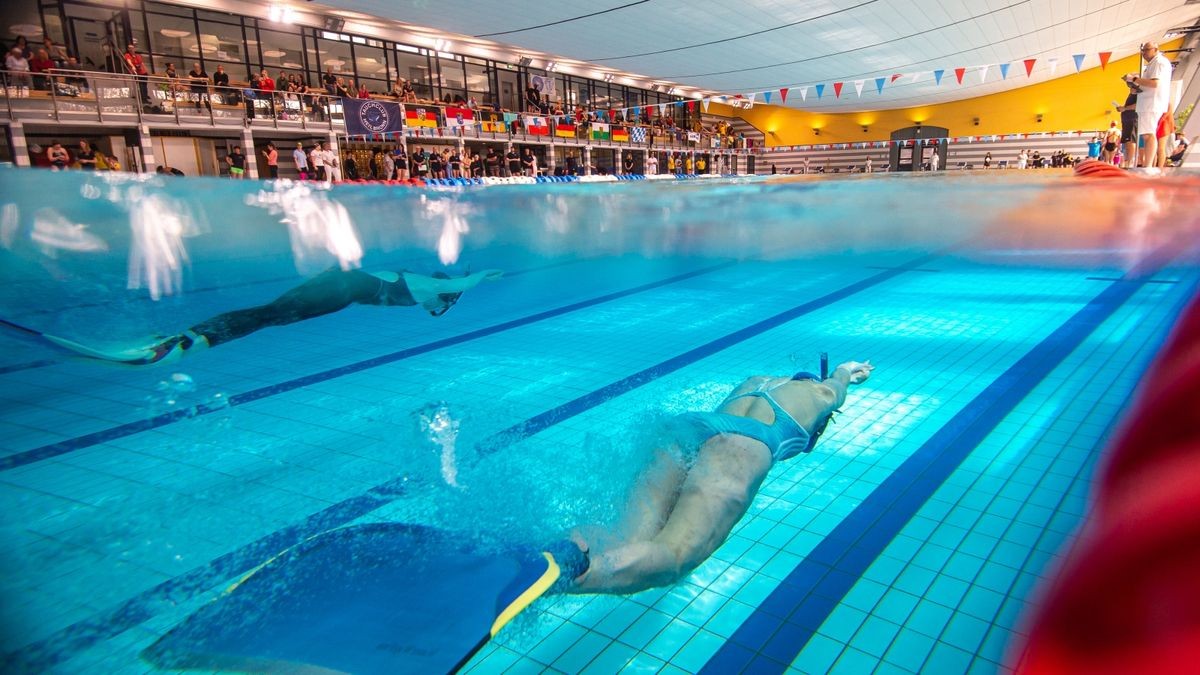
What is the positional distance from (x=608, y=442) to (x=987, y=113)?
31.5 m

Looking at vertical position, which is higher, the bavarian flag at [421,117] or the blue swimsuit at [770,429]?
the bavarian flag at [421,117]

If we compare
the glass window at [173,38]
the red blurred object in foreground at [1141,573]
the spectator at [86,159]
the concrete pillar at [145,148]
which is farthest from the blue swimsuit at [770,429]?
the glass window at [173,38]

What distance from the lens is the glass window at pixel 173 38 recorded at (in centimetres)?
1516

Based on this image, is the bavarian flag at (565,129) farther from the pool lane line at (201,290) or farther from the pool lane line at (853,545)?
the pool lane line at (853,545)

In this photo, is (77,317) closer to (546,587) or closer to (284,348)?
(284,348)

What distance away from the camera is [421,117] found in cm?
1591

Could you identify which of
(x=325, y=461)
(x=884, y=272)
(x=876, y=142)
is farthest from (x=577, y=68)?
(x=325, y=461)

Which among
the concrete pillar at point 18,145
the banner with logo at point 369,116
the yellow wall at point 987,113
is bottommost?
the concrete pillar at point 18,145

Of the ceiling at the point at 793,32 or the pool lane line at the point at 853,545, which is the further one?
the ceiling at the point at 793,32

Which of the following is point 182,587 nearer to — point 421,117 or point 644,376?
point 644,376

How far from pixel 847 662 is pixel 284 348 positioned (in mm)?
4302

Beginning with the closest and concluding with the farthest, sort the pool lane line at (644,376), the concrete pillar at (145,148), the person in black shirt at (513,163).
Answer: the pool lane line at (644,376) → the concrete pillar at (145,148) → the person in black shirt at (513,163)

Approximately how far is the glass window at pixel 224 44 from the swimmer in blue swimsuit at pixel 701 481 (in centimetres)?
1861

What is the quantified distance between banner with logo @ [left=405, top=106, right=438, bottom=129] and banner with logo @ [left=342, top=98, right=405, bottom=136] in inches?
37.4
